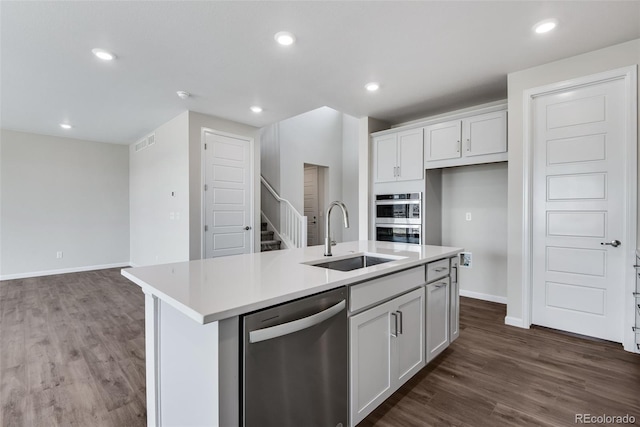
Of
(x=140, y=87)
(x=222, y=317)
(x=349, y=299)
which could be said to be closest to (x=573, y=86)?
(x=349, y=299)

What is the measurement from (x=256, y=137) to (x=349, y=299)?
4278 millimetres

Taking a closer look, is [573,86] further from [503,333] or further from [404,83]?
[503,333]

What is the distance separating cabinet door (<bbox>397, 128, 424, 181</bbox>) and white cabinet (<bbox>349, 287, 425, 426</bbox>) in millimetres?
2340

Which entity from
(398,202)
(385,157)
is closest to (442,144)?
(385,157)

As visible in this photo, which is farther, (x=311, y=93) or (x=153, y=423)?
(x=311, y=93)

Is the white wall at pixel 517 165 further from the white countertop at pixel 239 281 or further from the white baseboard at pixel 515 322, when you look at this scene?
the white countertop at pixel 239 281

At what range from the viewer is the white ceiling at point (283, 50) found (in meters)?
2.12

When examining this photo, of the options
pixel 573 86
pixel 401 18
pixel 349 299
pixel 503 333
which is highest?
pixel 401 18

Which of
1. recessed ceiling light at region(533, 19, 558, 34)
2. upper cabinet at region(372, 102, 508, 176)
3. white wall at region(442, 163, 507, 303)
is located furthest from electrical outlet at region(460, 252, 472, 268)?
recessed ceiling light at region(533, 19, 558, 34)

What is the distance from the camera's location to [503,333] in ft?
9.66

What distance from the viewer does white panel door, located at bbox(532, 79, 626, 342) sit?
2646mm

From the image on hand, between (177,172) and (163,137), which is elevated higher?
(163,137)

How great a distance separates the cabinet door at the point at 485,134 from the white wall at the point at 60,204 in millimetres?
6779
